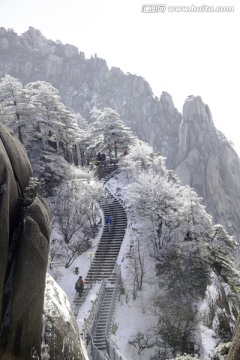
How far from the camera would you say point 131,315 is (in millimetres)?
24859

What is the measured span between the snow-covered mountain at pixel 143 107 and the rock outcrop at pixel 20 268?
210 ft

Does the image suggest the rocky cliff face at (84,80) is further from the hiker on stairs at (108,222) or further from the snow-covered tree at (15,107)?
the hiker on stairs at (108,222)

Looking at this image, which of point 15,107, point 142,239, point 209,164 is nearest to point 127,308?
point 142,239

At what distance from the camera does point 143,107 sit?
11144 cm

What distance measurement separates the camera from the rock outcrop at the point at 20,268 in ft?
40.9

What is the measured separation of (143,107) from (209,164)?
4004 centimetres

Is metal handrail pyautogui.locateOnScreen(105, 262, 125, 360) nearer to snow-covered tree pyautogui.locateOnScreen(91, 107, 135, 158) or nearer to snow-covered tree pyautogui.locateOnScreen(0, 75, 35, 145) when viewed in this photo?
snow-covered tree pyautogui.locateOnScreen(0, 75, 35, 145)

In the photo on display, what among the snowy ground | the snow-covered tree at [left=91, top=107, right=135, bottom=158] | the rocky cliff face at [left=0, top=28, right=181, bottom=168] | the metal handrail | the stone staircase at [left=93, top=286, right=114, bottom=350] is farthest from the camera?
the rocky cliff face at [left=0, top=28, right=181, bottom=168]

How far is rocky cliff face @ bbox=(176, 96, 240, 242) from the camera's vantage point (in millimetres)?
75438

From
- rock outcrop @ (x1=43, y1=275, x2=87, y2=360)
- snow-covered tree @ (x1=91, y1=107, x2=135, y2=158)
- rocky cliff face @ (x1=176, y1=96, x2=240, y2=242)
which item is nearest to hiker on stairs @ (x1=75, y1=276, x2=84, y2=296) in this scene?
rock outcrop @ (x1=43, y1=275, x2=87, y2=360)

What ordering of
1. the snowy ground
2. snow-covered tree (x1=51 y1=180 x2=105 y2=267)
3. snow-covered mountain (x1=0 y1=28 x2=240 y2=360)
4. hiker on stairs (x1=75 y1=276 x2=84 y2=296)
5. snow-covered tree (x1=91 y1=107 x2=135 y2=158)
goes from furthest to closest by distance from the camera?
snow-covered tree (x1=91 y1=107 x2=135 y2=158) < snow-covered tree (x1=51 y1=180 x2=105 y2=267) < hiker on stairs (x1=75 y1=276 x2=84 y2=296) < snow-covered mountain (x1=0 y1=28 x2=240 y2=360) < the snowy ground

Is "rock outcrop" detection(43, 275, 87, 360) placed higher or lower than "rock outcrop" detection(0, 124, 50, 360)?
lower

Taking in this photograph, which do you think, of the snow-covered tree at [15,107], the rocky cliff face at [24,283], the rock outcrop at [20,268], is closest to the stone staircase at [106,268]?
the rocky cliff face at [24,283]

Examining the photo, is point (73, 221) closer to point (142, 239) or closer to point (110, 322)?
point (142, 239)
